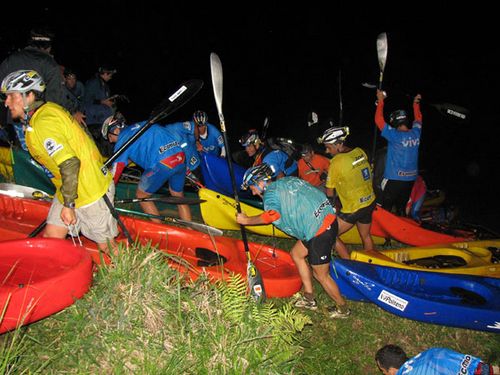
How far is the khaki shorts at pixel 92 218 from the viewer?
4414mm

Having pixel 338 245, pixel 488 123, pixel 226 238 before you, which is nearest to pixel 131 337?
pixel 226 238

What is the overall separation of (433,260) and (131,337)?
4938 mm

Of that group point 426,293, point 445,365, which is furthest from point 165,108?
point 445,365

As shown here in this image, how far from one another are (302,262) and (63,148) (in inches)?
113

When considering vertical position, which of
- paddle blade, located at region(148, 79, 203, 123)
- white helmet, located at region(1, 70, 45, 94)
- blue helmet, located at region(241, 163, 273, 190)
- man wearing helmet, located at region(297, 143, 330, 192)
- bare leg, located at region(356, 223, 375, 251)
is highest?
white helmet, located at region(1, 70, 45, 94)

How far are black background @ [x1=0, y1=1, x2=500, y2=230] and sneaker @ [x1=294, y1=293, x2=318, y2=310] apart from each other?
10.1 metres

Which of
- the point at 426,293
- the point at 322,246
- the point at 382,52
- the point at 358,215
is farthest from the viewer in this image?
the point at 382,52

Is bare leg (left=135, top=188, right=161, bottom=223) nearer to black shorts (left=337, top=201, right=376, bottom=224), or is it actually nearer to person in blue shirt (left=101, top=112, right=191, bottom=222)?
person in blue shirt (left=101, top=112, right=191, bottom=222)

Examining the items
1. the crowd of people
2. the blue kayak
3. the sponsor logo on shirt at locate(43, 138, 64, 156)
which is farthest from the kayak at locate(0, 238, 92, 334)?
the blue kayak

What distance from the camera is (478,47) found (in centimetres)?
2295

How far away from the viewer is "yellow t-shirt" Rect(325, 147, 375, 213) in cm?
600

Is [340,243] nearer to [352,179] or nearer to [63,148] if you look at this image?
[352,179]

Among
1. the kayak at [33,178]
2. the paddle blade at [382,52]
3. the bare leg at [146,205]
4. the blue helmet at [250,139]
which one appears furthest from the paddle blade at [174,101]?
the paddle blade at [382,52]

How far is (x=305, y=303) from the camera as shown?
544 centimetres
